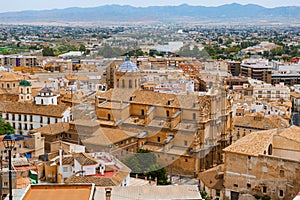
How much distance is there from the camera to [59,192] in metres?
7.01

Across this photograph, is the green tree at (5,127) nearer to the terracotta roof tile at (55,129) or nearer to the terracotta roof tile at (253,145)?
the terracotta roof tile at (55,129)

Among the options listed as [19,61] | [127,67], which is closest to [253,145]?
[127,67]

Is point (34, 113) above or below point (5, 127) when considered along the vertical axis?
above

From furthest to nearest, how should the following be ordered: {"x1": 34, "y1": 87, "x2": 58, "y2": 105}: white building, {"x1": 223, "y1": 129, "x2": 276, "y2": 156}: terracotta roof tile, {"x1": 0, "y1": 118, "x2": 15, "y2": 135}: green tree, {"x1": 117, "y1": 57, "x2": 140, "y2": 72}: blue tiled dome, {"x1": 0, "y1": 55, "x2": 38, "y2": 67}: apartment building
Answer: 1. {"x1": 0, "y1": 55, "x2": 38, "y2": 67}: apartment building
2. {"x1": 34, "y1": 87, "x2": 58, "y2": 105}: white building
3. {"x1": 0, "y1": 118, "x2": 15, "y2": 135}: green tree
4. {"x1": 117, "y1": 57, "x2": 140, "y2": 72}: blue tiled dome
5. {"x1": 223, "y1": 129, "x2": 276, "y2": 156}: terracotta roof tile

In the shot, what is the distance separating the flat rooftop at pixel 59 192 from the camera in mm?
6816

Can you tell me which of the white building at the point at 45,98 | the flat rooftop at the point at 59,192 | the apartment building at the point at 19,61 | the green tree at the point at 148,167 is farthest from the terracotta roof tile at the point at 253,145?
the apartment building at the point at 19,61

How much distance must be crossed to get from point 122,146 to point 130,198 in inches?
159

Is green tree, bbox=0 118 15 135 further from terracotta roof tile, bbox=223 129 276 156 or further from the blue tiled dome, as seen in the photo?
terracotta roof tile, bbox=223 129 276 156

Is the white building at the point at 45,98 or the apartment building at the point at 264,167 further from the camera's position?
the white building at the point at 45,98

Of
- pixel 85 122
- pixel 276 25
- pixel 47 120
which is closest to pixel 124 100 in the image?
pixel 85 122

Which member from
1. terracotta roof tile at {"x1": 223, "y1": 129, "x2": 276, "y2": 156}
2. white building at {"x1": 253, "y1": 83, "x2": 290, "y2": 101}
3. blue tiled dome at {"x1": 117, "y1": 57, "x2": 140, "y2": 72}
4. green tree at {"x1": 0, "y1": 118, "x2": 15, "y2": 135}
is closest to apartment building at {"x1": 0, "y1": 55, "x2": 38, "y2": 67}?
white building at {"x1": 253, "y1": 83, "x2": 290, "y2": 101}

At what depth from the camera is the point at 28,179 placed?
1048 centimetres

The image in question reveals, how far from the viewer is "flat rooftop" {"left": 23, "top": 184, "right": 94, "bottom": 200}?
22.4 ft

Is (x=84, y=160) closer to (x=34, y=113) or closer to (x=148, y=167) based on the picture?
(x=148, y=167)
